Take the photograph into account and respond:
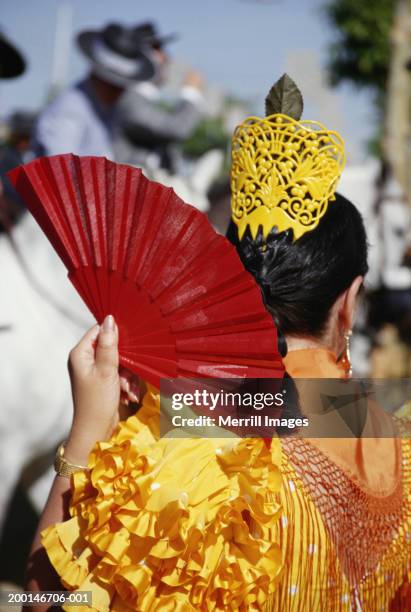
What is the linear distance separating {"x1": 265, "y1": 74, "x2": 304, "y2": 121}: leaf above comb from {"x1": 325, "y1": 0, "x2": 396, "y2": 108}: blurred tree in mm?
13767

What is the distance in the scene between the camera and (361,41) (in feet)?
48.1

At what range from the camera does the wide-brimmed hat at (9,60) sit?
2.89m

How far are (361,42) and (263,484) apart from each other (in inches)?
591

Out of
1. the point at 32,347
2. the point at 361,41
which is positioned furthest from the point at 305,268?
the point at 361,41

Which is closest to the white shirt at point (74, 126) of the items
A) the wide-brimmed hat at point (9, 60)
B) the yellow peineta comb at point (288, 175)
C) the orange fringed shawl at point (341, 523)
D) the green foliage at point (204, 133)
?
the wide-brimmed hat at point (9, 60)

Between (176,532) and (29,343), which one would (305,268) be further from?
(29,343)

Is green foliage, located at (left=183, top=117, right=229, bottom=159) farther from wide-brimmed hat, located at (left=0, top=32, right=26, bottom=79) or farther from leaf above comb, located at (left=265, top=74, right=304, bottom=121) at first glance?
leaf above comb, located at (left=265, top=74, right=304, bottom=121)

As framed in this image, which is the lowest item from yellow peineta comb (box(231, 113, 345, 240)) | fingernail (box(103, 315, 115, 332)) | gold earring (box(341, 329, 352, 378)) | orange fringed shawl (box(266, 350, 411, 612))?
orange fringed shawl (box(266, 350, 411, 612))

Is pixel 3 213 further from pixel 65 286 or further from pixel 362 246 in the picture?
pixel 362 246

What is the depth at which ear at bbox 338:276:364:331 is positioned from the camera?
1191 mm

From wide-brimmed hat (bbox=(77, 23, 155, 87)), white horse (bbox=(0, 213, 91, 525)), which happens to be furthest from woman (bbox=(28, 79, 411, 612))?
wide-brimmed hat (bbox=(77, 23, 155, 87))

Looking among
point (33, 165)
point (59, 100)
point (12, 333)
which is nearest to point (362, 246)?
point (33, 165)

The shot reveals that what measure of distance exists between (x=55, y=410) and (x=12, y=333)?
299mm

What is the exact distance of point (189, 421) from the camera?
1069mm
